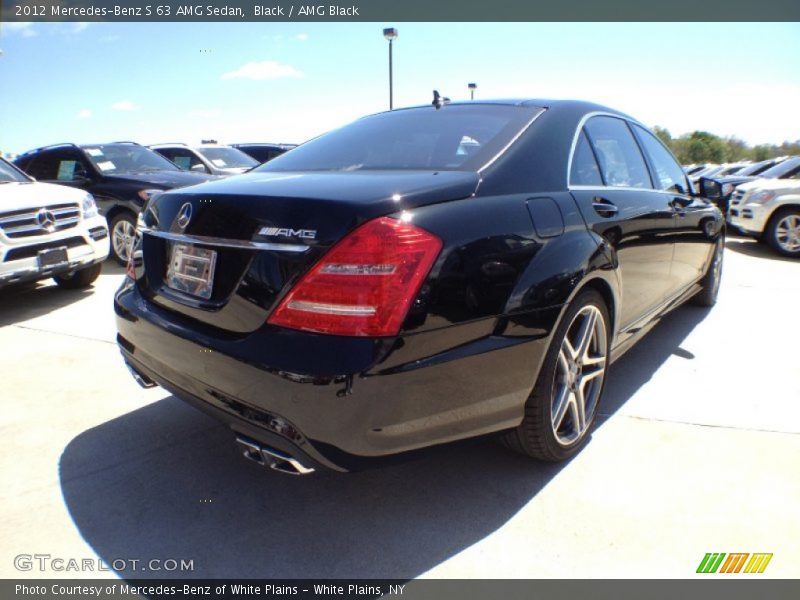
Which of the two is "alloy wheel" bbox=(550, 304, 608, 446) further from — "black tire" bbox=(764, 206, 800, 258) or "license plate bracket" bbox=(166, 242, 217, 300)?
"black tire" bbox=(764, 206, 800, 258)

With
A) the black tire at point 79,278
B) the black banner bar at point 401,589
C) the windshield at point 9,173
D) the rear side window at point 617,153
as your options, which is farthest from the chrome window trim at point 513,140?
the windshield at point 9,173

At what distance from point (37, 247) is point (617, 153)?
4620 mm

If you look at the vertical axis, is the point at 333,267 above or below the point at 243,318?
above

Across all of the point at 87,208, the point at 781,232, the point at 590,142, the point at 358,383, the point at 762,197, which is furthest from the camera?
the point at 762,197

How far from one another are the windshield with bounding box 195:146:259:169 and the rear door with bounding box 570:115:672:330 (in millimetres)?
7915

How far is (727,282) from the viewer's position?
6.38 meters

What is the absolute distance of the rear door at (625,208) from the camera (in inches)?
100

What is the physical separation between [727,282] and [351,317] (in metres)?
6.13

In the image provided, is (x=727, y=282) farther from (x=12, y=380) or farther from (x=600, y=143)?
(x=12, y=380)

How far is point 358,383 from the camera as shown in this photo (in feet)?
5.32

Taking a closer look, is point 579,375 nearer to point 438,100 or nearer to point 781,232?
point 438,100

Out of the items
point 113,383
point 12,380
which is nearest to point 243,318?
point 113,383

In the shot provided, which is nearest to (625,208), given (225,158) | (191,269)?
(191,269)

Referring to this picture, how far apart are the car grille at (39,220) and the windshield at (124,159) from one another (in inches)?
93.9
